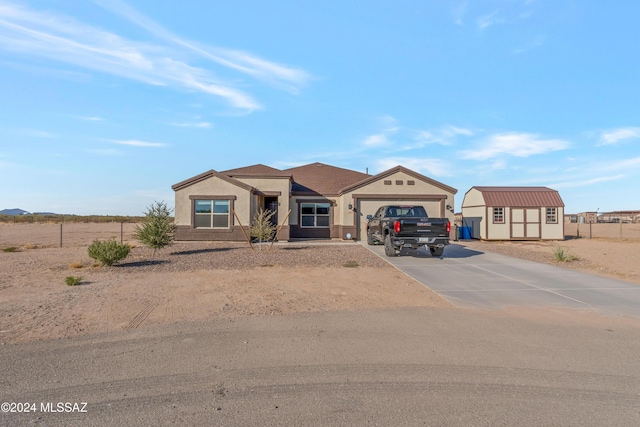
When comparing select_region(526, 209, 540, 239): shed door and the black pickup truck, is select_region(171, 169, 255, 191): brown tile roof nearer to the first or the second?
the black pickup truck

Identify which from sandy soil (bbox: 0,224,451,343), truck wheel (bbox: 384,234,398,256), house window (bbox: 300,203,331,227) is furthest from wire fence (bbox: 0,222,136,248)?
truck wheel (bbox: 384,234,398,256)

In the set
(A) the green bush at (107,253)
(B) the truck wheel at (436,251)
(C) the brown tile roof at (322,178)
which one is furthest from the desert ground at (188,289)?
(C) the brown tile roof at (322,178)

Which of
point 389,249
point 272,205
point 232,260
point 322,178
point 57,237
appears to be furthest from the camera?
point 322,178

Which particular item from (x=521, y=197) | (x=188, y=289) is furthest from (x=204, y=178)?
(x=521, y=197)

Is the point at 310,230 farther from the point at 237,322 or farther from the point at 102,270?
the point at 237,322

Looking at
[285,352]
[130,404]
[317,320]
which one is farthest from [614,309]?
[130,404]

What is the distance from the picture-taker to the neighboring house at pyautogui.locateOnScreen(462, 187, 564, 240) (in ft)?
89.8

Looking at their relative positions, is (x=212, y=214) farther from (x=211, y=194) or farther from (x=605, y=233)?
(x=605, y=233)

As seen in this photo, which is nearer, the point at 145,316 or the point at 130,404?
the point at 130,404

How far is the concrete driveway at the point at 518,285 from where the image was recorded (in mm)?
7980

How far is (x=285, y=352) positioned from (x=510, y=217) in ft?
86.8

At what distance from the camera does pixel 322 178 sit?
3088cm

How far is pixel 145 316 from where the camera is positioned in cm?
675

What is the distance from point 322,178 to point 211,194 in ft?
35.8
